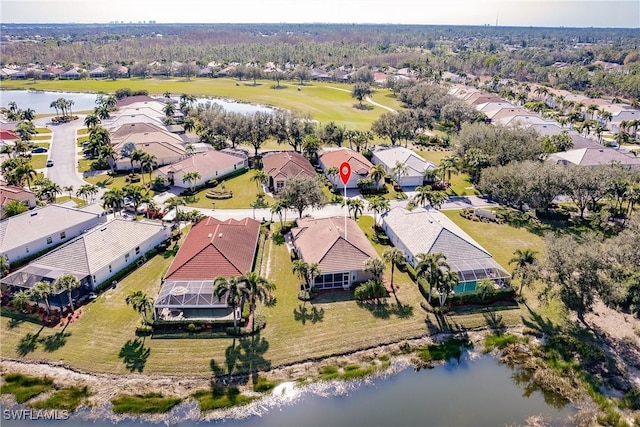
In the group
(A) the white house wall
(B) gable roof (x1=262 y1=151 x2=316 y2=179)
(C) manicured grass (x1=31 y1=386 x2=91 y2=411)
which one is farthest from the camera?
(B) gable roof (x1=262 y1=151 x2=316 y2=179)

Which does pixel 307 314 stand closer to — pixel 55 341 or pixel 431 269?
pixel 431 269

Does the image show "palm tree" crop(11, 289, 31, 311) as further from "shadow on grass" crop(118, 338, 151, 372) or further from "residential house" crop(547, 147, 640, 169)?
"residential house" crop(547, 147, 640, 169)

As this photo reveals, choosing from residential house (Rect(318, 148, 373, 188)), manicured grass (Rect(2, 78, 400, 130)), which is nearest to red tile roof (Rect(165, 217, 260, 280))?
residential house (Rect(318, 148, 373, 188))

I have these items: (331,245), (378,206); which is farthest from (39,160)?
(331,245)

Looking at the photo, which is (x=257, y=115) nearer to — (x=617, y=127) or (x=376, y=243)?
(x=376, y=243)

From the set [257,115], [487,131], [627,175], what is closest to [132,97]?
[257,115]

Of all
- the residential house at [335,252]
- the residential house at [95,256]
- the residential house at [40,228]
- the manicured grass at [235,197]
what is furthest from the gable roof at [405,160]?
the residential house at [40,228]
